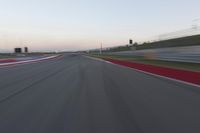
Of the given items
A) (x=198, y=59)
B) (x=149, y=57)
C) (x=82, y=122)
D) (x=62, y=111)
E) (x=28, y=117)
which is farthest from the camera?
(x=149, y=57)

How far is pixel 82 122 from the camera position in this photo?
5.57m

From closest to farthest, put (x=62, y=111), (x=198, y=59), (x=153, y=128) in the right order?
(x=153, y=128)
(x=62, y=111)
(x=198, y=59)

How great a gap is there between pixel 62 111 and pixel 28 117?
2.63 ft

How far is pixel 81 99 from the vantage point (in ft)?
27.0

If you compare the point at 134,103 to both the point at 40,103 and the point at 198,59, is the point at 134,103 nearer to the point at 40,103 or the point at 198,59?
the point at 40,103

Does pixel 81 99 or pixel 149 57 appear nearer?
pixel 81 99

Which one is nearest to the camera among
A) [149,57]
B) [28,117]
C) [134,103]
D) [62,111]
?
[28,117]

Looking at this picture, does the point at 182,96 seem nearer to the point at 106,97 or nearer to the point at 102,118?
the point at 106,97

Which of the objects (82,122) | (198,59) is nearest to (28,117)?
(82,122)

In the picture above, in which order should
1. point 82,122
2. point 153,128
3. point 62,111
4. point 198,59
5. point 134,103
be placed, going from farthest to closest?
point 198,59
point 134,103
point 62,111
point 82,122
point 153,128

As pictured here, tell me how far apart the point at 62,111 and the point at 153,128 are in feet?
7.56

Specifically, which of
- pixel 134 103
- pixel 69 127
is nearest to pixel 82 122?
pixel 69 127

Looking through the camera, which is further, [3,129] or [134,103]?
[134,103]

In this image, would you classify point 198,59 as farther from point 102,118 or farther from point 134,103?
point 102,118
